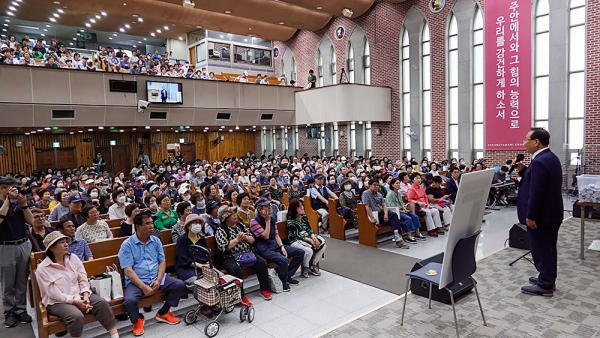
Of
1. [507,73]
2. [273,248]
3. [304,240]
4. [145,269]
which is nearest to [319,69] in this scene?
[507,73]

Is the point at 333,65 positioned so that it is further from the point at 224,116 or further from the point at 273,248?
the point at 273,248

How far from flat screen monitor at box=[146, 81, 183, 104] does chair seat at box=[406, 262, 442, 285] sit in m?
14.1

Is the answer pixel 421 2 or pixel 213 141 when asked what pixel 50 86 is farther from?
pixel 421 2

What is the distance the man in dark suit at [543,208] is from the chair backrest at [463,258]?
1.29 m

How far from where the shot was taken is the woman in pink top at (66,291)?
3.79m

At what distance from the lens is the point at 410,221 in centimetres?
770

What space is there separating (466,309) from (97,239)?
507cm

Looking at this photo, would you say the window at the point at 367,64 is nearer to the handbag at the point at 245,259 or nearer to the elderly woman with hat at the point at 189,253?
the handbag at the point at 245,259

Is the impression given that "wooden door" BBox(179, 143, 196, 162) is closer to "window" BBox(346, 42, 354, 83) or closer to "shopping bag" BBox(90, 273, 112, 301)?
"window" BBox(346, 42, 354, 83)

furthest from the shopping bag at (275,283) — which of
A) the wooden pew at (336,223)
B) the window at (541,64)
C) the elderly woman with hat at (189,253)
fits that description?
Answer: the window at (541,64)

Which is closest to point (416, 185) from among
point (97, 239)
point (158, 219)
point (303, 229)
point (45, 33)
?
point (303, 229)

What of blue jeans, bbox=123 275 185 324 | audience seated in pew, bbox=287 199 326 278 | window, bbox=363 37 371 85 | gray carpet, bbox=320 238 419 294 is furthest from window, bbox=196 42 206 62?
blue jeans, bbox=123 275 185 324

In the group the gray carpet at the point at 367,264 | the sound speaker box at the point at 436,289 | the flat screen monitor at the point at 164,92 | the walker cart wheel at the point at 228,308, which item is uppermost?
the flat screen monitor at the point at 164,92

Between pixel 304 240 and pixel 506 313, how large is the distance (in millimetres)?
2885
